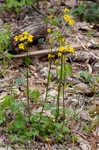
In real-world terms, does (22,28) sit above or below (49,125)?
above

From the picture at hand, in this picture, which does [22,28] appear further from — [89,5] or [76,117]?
[89,5]

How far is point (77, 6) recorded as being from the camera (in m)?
5.82

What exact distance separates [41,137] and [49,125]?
15cm

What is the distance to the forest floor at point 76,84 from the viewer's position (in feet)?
7.69

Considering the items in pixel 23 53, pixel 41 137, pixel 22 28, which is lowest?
pixel 41 137

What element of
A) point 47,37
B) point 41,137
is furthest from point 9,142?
point 47,37

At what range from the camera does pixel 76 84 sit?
323 cm

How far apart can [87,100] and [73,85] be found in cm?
41

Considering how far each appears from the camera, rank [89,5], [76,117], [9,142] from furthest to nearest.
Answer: [89,5] < [76,117] < [9,142]

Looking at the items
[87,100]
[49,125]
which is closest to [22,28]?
[87,100]

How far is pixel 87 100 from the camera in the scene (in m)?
2.87

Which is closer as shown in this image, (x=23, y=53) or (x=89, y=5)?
(x=23, y=53)

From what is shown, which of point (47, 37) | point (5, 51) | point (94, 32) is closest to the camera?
point (5, 51)

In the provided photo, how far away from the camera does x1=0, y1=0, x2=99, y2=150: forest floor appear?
2344mm
